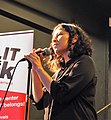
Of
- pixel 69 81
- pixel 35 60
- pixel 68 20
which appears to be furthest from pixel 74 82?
pixel 68 20

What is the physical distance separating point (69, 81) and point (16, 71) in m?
1.37

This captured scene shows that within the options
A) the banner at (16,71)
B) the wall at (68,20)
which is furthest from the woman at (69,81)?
the wall at (68,20)

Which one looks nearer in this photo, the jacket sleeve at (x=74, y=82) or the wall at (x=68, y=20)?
the jacket sleeve at (x=74, y=82)

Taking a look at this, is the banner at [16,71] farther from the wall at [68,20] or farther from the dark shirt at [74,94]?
the dark shirt at [74,94]

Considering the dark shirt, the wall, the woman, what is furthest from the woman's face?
the wall

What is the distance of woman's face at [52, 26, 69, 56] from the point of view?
169cm

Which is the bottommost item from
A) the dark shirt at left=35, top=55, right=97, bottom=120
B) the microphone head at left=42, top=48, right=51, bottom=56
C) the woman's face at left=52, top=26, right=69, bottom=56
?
the dark shirt at left=35, top=55, right=97, bottom=120

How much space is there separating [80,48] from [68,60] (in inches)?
3.7

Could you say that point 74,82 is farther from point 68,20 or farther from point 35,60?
point 68,20

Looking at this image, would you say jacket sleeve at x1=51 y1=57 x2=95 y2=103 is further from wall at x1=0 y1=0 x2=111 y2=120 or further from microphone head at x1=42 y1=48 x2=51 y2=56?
wall at x1=0 y1=0 x2=111 y2=120

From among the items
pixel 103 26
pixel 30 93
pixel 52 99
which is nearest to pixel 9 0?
pixel 103 26

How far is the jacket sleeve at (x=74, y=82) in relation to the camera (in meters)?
1.53

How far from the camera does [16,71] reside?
2863 millimetres

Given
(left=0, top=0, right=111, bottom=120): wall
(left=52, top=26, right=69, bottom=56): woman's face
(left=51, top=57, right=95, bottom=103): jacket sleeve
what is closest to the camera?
(left=51, top=57, right=95, bottom=103): jacket sleeve
